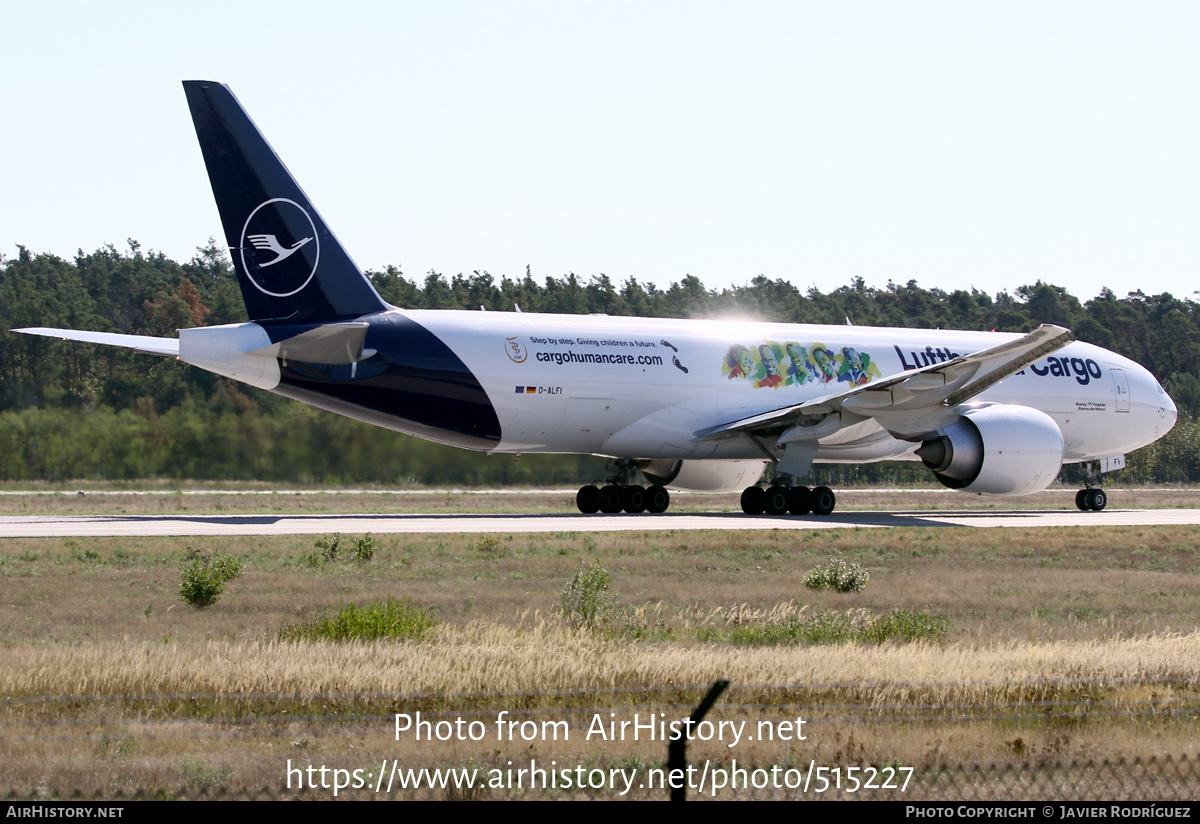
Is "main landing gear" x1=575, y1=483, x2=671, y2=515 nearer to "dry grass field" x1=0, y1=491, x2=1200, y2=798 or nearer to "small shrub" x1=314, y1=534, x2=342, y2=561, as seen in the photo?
"small shrub" x1=314, y1=534, x2=342, y2=561

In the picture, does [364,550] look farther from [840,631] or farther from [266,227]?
[266,227]

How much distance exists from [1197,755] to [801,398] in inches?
845

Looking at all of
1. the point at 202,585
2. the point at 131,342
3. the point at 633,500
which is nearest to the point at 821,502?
the point at 633,500

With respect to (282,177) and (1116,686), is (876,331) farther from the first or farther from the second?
(1116,686)

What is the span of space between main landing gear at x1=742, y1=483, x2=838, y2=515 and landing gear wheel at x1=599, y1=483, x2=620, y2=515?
121 inches

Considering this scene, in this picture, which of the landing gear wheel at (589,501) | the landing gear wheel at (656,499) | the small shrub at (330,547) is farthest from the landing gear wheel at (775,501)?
the small shrub at (330,547)

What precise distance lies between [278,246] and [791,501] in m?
12.5

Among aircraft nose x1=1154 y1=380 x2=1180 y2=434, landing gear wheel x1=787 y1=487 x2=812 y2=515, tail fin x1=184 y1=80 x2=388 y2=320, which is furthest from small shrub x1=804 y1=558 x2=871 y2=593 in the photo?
aircraft nose x1=1154 y1=380 x2=1180 y2=434

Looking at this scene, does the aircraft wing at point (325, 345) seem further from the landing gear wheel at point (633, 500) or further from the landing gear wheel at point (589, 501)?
the landing gear wheel at point (633, 500)

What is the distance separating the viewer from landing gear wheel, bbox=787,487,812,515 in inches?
1105

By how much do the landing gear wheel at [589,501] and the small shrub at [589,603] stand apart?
15.1 m

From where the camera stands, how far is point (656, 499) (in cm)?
2958

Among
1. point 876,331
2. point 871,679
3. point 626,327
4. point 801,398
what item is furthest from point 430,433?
point 871,679

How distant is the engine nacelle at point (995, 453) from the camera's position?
87.2ft
